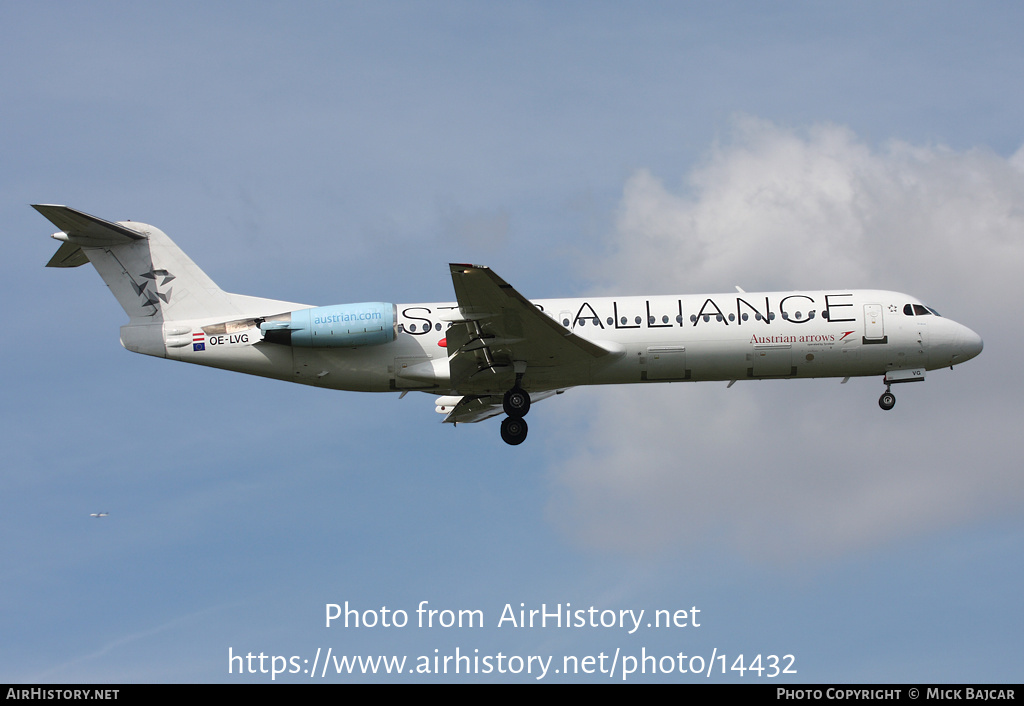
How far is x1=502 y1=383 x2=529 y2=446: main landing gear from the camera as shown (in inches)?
1206

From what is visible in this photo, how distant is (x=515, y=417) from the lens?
1210 inches

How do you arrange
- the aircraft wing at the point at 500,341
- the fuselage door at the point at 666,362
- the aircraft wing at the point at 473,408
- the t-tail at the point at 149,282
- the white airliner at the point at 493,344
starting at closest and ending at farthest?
the aircraft wing at the point at 500,341
the white airliner at the point at 493,344
the fuselage door at the point at 666,362
the t-tail at the point at 149,282
the aircraft wing at the point at 473,408

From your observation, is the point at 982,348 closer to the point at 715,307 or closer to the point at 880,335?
the point at 880,335

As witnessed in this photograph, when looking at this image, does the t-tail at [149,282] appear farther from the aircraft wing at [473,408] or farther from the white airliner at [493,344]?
the aircraft wing at [473,408]

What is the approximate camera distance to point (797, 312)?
30750 mm

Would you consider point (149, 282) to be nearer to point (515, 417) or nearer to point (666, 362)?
point (515, 417)

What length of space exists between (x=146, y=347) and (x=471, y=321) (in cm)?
971

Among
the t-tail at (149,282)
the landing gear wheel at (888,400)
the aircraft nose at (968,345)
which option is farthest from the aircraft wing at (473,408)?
the aircraft nose at (968,345)

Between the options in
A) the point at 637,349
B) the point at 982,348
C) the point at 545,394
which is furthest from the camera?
the point at 545,394

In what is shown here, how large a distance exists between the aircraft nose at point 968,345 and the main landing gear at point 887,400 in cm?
228

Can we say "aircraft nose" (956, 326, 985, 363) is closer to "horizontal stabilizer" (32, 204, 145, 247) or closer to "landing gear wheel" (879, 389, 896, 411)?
"landing gear wheel" (879, 389, 896, 411)

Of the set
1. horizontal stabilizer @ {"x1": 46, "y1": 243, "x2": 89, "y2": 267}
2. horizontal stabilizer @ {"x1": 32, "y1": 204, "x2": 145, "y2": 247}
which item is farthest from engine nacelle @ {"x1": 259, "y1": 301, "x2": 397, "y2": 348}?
horizontal stabilizer @ {"x1": 46, "y1": 243, "x2": 89, "y2": 267}

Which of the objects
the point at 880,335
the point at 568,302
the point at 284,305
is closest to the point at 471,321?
the point at 568,302

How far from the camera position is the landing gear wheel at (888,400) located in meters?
31.8
